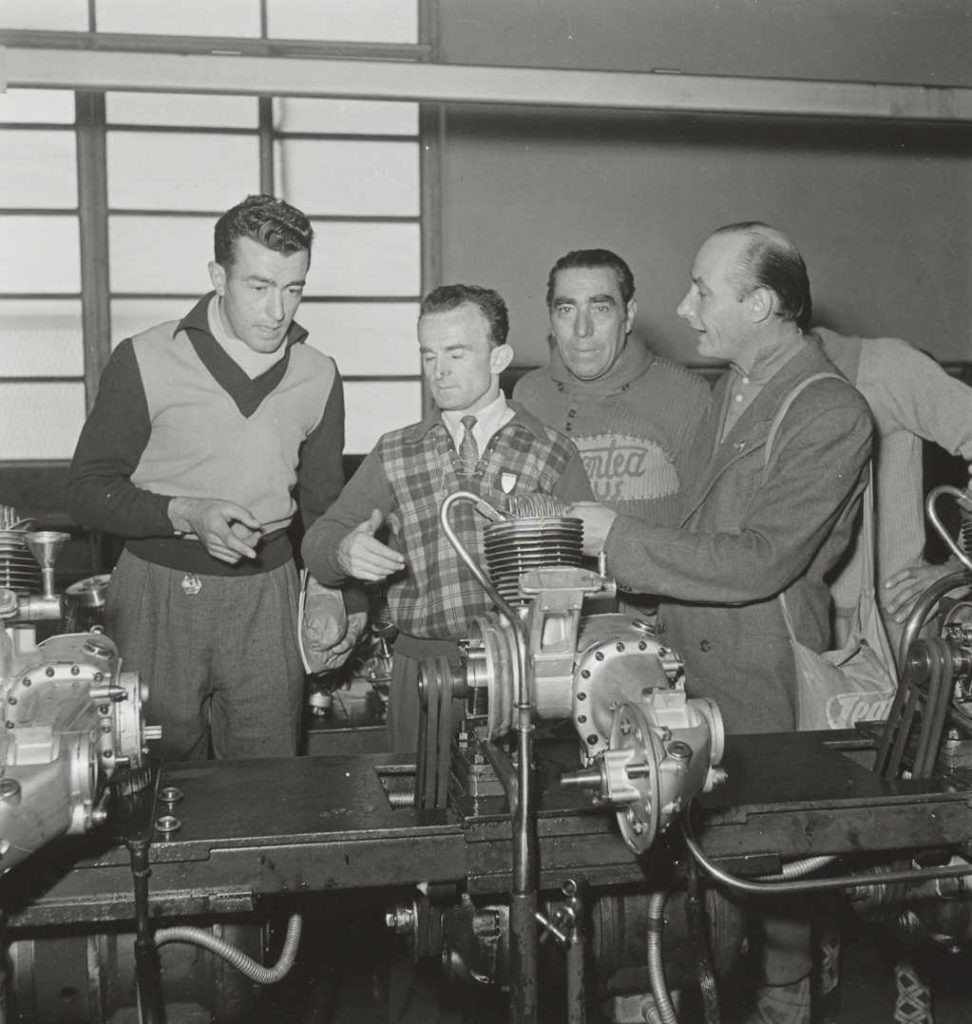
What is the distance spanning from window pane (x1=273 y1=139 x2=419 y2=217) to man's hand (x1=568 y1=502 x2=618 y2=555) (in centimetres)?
382

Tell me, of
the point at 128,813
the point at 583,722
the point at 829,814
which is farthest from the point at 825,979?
the point at 128,813

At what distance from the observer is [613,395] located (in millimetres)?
2891

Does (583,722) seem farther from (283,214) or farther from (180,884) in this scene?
(283,214)

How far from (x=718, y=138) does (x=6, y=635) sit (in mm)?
5063

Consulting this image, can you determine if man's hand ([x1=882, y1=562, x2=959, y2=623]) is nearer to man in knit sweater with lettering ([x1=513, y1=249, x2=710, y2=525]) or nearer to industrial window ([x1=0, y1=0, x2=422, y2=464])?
man in knit sweater with lettering ([x1=513, y1=249, x2=710, y2=525])

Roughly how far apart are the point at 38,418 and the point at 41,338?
39cm

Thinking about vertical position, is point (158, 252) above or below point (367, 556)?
above

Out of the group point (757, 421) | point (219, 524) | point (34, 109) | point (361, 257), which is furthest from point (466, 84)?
point (34, 109)

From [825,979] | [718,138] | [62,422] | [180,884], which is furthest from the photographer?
[718,138]

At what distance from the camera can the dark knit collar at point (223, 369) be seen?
2.72 m

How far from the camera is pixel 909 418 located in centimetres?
264

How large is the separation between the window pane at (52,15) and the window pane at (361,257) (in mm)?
1456

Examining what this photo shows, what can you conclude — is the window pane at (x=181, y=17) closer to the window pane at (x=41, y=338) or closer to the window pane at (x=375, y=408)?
the window pane at (x=41, y=338)

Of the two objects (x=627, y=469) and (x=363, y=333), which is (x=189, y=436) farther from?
(x=363, y=333)
